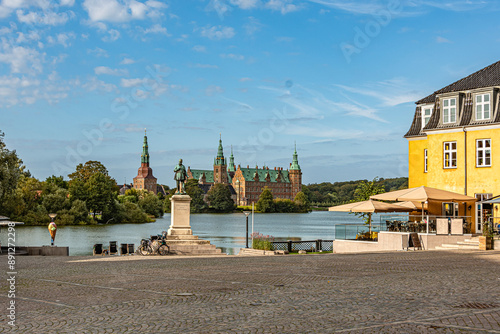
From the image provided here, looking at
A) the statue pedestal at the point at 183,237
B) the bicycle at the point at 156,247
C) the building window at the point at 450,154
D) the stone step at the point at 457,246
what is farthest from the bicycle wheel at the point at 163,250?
the building window at the point at 450,154

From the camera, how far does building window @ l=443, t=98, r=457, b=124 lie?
3188 cm

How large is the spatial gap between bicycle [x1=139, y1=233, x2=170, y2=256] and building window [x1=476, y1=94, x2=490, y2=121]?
18448mm

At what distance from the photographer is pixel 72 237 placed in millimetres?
63875

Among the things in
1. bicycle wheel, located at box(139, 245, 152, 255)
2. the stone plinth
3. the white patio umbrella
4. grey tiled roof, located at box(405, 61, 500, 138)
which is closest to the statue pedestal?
the stone plinth

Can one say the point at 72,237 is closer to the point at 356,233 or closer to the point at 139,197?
the point at 356,233

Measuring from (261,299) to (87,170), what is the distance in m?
96.0

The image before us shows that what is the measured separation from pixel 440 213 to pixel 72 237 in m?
44.6

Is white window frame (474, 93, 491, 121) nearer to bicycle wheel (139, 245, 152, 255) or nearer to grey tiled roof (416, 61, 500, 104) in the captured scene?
grey tiled roof (416, 61, 500, 104)

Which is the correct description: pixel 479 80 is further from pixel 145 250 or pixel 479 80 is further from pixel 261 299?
pixel 261 299

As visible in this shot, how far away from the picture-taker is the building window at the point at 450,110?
3188 cm

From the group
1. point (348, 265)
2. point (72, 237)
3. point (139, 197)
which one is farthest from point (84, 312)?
point (139, 197)

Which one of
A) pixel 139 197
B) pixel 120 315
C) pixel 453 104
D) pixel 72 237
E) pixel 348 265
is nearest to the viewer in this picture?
pixel 120 315

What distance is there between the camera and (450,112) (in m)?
32.1

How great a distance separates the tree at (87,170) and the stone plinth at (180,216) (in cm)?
7334
